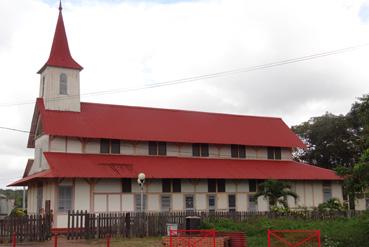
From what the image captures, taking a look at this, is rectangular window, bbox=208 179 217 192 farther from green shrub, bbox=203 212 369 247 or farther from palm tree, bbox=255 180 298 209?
green shrub, bbox=203 212 369 247

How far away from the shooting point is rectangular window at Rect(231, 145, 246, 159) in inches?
1700

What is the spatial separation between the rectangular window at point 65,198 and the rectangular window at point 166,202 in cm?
681

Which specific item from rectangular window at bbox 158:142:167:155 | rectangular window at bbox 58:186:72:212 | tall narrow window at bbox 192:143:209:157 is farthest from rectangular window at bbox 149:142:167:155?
rectangular window at bbox 58:186:72:212

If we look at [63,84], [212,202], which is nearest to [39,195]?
[63,84]

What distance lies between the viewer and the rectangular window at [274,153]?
148ft

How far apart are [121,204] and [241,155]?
1221 cm

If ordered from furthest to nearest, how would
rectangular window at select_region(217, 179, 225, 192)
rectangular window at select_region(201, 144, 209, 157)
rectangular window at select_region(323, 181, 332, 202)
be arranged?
rectangular window at select_region(323, 181, 332, 202) → rectangular window at select_region(201, 144, 209, 157) → rectangular window at select_region(217, 179, 225, 192)

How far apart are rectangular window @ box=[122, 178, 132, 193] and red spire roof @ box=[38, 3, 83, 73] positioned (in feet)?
33.4

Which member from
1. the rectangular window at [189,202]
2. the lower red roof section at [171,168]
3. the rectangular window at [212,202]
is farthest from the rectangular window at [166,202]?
the rectangular window at [212,202]

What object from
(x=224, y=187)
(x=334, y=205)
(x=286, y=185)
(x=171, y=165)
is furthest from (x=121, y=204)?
(x=334, y=205)

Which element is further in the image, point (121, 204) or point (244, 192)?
point (244, 192)

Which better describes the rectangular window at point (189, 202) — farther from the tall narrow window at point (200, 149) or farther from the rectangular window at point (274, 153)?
the rectangular window at point (274, 153)

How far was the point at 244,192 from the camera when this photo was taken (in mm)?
40469

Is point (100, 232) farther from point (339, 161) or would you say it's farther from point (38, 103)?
point (339, 161)
